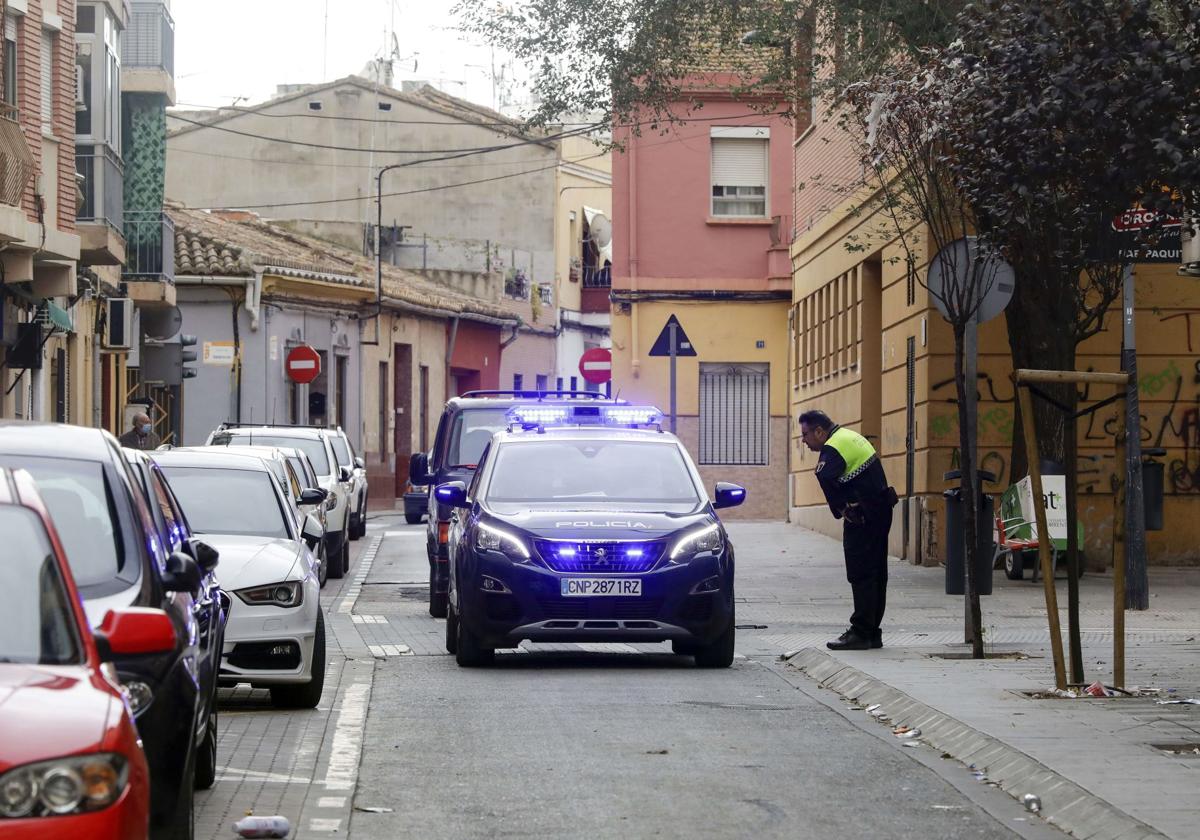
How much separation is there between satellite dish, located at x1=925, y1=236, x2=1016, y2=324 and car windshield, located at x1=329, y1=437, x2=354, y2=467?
1904 centimetres

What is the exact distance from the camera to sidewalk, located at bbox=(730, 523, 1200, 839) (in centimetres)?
883

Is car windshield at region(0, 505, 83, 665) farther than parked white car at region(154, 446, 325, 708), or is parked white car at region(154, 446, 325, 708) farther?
parked white car at region(154, 446, 325, 708)

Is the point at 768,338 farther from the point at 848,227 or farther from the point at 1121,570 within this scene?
the point at 1121,570

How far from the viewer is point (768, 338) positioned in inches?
1649

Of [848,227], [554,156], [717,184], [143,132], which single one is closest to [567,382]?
[554,156]

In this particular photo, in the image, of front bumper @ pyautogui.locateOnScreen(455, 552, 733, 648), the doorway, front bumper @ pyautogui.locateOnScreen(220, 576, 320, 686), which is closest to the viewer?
front bumper @ pyautogui.locateOnScreen(220, 576, 320, 686)

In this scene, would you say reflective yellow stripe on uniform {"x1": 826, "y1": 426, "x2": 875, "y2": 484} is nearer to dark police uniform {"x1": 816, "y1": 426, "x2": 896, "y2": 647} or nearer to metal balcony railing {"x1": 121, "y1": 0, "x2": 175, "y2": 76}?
dark police uniform {"x1": 816, "y1": 426, "x2": 896, "y2": 647}

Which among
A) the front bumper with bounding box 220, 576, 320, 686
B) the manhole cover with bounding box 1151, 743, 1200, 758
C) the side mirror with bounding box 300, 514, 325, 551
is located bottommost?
the manhole cover with bounding box 1151, 743, 1200, 758

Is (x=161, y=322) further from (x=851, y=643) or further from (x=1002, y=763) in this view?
(x=1002, y=763)

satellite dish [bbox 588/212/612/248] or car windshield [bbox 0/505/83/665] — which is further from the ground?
satellite dish [bbox 588/212/612/248]

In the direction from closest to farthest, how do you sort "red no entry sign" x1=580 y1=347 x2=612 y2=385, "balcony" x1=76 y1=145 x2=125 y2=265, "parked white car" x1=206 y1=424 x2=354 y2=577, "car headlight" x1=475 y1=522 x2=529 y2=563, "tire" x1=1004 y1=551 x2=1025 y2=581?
"car headlight" x1=475 y1=522 x2=529 y2=563
"tire" x1=1004 y1=551 x2=1025 y2=581
"parked white car" x1=206 y1=424 x2=354 y2=577
"balcony" x1=76 y1=145 x2=125 y2=265
"red no entry sign" x1=580 y1=347 x2=612 y2=385

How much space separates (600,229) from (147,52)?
32809 millimetres

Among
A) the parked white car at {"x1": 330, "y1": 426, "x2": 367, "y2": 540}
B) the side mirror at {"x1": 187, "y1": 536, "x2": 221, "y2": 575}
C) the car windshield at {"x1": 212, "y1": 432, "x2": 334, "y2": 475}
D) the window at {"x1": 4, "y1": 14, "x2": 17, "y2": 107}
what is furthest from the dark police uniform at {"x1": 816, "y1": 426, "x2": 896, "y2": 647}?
the parked white car at {"x1": 330, "y1": 426, "x2": 367, "y2": 540}

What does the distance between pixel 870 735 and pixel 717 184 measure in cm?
3210
